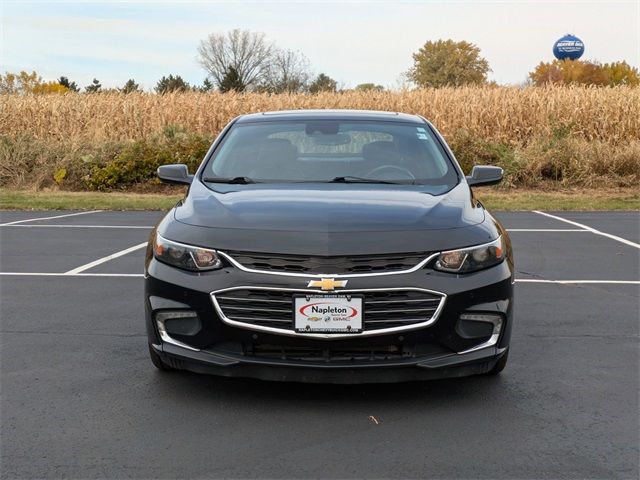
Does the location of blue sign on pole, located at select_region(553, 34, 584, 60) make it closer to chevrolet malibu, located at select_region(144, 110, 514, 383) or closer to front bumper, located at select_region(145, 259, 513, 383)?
chevrolet malibu, located at select_region(144, 110, 514, 383)

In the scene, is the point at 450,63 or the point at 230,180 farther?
the point at 450,63

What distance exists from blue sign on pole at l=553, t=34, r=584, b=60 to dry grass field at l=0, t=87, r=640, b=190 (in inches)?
1220

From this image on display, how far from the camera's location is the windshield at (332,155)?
5523 mm

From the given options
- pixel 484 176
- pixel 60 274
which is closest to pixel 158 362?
pixel 484 176

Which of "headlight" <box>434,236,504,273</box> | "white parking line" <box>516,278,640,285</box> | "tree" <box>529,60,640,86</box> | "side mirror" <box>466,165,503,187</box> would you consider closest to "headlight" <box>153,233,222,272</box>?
"headlight" <box>434,236,504,273</box>

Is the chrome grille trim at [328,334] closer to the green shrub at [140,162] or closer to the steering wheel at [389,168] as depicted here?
the steering wheel at [389,168]

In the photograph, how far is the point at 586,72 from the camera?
8206 cm

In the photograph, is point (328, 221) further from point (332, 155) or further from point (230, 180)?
point (332, 155)

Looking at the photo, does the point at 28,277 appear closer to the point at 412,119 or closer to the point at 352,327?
the point at 412,119

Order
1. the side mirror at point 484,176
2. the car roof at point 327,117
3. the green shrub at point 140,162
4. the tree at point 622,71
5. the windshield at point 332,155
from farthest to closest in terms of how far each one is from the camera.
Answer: the tree at point 622,71, the green shrub at point 140,162, the car roof at point 327,117, the side mirror at point 484,176, the windshield at point 332,155

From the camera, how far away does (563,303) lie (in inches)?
283

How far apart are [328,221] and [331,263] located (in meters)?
0.31

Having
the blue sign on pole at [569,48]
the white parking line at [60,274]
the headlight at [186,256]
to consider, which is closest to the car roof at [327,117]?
the headlight at [186,256]

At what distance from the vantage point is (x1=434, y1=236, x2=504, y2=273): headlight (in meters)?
4.25
